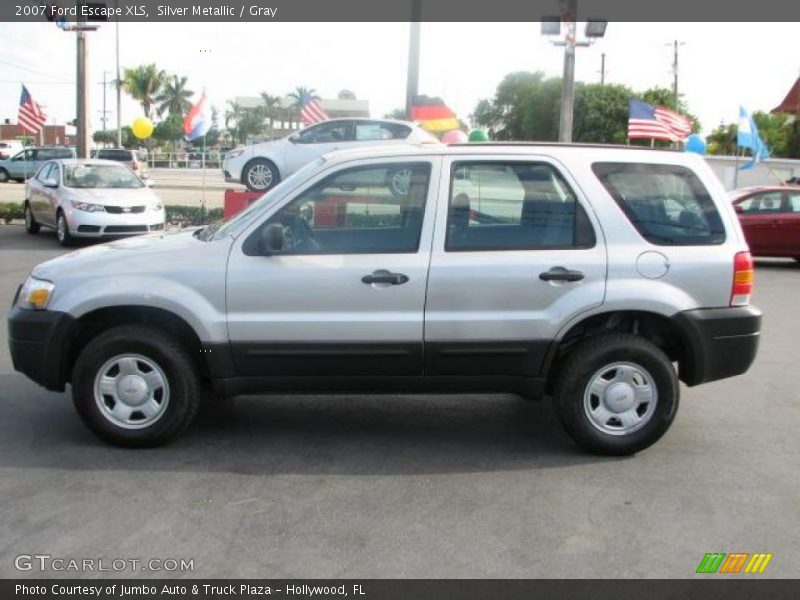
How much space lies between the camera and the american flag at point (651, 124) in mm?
20172

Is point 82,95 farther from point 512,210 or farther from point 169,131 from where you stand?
point 169,131

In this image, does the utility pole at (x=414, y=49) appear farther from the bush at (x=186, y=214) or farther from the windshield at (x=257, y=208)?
the windshield at (x=257, y=208)

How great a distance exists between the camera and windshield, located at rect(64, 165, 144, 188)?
607 inches

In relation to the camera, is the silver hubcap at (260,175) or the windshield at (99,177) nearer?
the silver hubcap at (260,175)

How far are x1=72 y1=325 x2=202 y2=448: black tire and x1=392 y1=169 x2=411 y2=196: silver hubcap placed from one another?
1.59m

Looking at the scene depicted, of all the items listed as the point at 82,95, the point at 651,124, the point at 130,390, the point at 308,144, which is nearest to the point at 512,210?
the point at 130,390

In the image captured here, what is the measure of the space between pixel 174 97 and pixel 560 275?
89.8 meters

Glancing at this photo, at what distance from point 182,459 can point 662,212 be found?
320 cm

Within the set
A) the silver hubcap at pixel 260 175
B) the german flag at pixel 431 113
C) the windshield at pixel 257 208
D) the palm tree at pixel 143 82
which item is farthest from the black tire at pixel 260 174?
the palm tree at pixel 143 82

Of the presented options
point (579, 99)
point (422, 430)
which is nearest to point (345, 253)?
point (422, 430)

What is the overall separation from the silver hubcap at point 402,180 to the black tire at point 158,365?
159 centimetres

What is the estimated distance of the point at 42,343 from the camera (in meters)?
4.93

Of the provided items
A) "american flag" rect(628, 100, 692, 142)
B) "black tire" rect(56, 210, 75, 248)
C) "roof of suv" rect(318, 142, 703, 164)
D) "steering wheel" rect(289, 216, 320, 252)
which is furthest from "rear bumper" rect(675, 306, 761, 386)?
"american flag" rect(628, 100, 692, 142)
